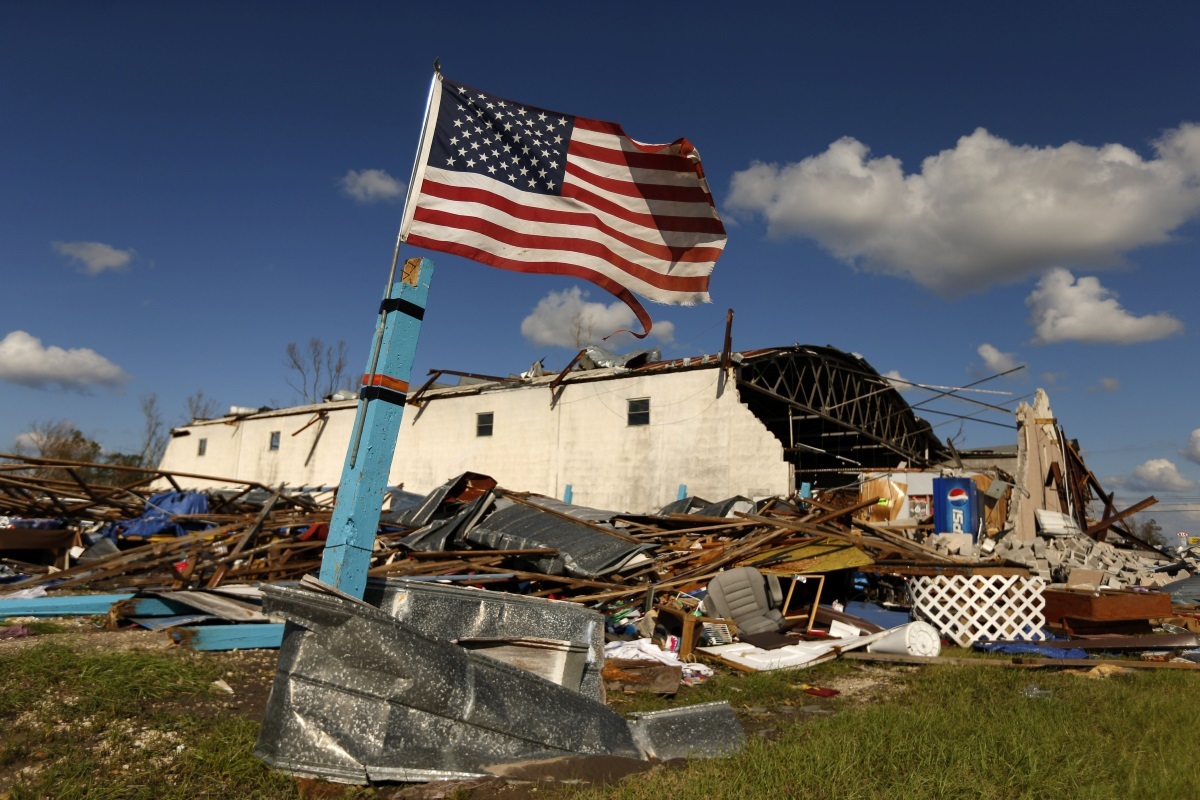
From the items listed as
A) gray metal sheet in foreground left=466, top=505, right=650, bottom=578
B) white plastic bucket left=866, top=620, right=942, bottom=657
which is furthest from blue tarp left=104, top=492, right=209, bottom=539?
white plastic bucket left=866, top=620, right=942, bottom=657

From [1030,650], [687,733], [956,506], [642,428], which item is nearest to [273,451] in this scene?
[642,428]

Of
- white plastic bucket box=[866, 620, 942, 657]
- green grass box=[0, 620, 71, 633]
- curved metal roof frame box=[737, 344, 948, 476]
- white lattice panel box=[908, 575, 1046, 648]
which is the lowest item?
green grass box=[0, 620, 71, 633]

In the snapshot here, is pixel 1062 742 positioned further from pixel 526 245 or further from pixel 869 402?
pixel 869 402

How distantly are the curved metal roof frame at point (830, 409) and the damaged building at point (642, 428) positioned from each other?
0.06m

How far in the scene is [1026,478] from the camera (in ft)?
51.4

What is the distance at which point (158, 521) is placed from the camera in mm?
13930

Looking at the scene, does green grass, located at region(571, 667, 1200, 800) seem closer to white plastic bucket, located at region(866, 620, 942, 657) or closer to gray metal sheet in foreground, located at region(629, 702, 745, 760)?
gray metal sheet in foreground, located at region(629, 702, 745, 760)

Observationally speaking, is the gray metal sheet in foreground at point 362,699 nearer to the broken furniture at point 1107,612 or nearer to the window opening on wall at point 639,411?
the broken furniture at point 1107,612

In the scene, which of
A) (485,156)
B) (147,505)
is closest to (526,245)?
(485,156)

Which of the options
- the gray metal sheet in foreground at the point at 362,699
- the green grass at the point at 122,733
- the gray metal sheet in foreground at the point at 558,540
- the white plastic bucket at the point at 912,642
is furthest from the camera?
the gray metal sheet in foreground at the point at 558,540

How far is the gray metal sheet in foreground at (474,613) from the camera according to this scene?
17.3ft

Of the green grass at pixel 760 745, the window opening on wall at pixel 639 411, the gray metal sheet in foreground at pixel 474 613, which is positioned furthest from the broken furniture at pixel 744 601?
the window opening on wall at pixel 639 411

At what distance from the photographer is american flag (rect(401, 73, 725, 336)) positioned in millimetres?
6051

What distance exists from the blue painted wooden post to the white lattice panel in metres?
7.85
